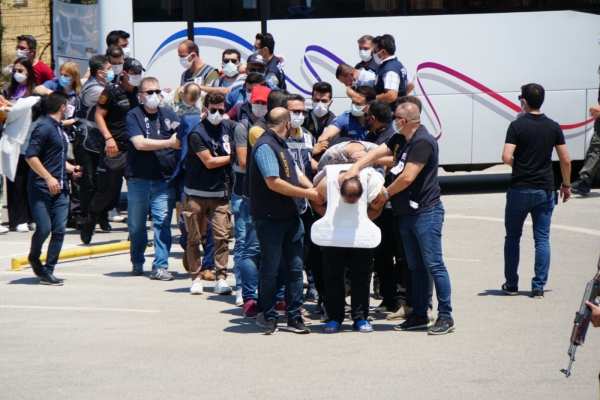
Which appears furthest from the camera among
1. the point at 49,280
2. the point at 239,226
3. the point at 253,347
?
the point at 49,280

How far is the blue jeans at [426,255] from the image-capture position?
7613 mm

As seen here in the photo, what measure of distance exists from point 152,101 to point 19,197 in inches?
151

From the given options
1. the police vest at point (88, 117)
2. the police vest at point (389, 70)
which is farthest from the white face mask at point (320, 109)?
the police vest at point (88, 117)

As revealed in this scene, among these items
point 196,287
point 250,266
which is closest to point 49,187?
point 196,287

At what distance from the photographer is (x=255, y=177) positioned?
7582mm

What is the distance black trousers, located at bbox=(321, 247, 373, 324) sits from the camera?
768 centimetres

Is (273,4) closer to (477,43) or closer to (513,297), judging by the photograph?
(477,43)

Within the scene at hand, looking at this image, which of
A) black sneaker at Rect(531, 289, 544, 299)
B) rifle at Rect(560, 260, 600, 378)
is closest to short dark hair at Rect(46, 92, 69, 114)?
black sneaker at Rect(531, 289, 544, 299)

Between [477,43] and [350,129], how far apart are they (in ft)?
23.0

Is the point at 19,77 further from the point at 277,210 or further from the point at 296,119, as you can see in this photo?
the point at 277,210

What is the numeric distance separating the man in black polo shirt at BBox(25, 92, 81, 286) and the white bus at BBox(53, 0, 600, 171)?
5.09m

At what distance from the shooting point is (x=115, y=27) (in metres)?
14.4

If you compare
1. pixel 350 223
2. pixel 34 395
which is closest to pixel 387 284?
pixel 350 223

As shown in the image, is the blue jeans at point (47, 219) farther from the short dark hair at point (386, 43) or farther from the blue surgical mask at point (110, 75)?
the short dark hair at point (386, 43)
